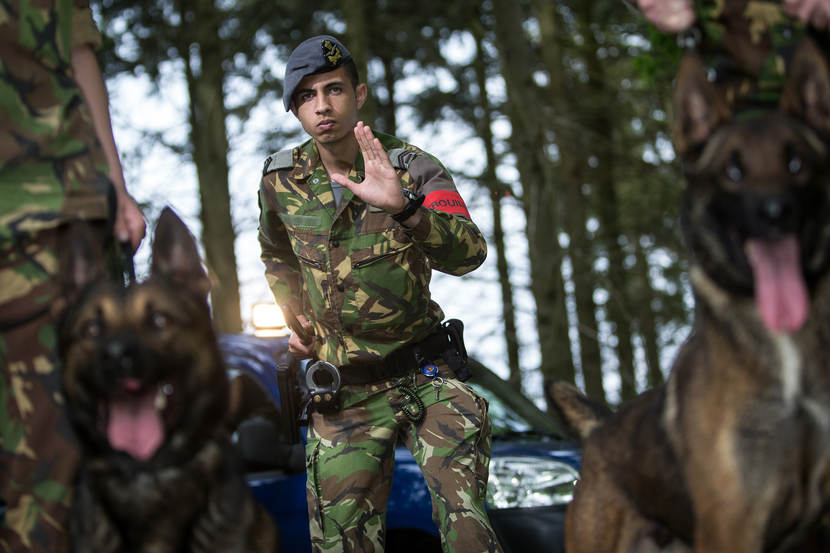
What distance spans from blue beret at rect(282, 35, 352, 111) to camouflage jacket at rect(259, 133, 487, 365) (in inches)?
14.9

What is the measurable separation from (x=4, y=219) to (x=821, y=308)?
2.21 m

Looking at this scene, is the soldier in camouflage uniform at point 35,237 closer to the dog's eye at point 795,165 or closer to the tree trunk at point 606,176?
the dog's eye at point 795,165

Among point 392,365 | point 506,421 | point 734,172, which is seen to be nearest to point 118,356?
point 734,172

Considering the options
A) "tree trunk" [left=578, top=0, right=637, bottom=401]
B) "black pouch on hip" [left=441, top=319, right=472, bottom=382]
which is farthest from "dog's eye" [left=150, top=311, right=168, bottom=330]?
"tree trunk" [left=578, top=0, right=637, bottom=401]

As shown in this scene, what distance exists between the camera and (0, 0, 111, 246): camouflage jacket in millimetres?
2533

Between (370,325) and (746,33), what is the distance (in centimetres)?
195

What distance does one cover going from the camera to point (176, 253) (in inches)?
102

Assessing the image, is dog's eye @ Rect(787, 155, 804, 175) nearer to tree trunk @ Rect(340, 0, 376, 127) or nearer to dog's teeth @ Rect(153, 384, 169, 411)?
dog's teeth @ Rect(153, 384, 169, 411)

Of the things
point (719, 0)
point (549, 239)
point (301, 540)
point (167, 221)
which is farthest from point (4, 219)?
point (549, 239)

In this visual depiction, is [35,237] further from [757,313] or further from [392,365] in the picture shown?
[757,313]

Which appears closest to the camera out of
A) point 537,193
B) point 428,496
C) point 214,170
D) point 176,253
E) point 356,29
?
point 176,253

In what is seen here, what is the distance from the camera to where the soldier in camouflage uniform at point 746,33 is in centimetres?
240

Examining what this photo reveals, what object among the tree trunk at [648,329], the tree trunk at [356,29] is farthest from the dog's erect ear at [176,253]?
the tree trunk at [648,329]

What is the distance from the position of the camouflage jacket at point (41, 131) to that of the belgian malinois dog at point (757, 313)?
176 cm
